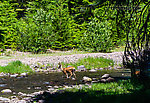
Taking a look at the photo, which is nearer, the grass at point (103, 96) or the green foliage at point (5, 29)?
the grass at point (103, 96)

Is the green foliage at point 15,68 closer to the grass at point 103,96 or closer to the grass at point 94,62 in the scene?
the grass at point 94,62

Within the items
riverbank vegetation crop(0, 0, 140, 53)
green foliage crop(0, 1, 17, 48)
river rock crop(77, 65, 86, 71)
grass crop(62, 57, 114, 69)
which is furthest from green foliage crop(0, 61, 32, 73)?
green foliage crop(0, 1, 17, 48)

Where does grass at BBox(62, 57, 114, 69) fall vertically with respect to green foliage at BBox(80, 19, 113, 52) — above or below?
below

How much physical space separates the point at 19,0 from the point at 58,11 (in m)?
17.9

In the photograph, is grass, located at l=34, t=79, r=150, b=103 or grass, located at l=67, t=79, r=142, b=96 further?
grass, located at l=67, t=79, r=142, b=96

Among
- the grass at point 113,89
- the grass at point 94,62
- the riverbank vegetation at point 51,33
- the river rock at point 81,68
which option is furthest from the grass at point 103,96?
the riverbank vegetation at point 51,33

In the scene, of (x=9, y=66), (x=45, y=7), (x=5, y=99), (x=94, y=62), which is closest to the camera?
(x=5, y=99)

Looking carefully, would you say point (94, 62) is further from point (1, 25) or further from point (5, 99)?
point (1, 25)

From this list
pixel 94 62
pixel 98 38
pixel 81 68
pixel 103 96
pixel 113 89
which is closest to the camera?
pixel 103 96

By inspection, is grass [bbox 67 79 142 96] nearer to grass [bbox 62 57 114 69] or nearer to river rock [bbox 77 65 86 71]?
river rock [bbox 77 65 86 71]

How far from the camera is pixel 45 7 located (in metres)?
30.4

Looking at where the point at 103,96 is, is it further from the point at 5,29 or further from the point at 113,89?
the point at 5,29

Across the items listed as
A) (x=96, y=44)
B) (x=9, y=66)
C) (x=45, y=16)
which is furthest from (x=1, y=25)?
(x=9, y=66)

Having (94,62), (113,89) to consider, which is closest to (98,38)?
(94,62)
